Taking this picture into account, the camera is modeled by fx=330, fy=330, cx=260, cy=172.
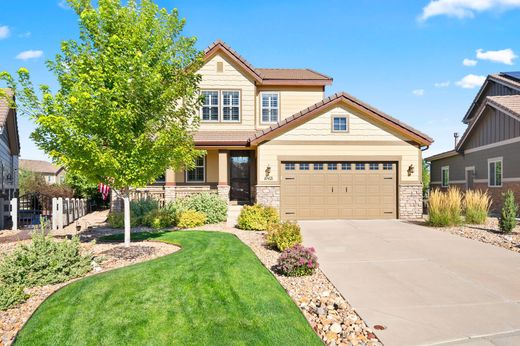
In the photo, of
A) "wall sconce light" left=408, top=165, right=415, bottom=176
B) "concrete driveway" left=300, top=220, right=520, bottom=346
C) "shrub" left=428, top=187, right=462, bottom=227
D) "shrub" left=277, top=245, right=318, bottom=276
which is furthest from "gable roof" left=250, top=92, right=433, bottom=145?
"shrub" left=277, top=245, right=318, bottom=276

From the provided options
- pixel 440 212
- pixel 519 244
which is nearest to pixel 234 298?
pixel 519 244

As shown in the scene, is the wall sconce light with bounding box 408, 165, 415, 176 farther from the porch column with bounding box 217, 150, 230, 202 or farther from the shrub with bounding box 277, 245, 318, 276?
the shrub with bounding box 277, 245, 318, 276

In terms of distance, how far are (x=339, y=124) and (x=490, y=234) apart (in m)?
7.37

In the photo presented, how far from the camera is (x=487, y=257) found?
8.20 metres

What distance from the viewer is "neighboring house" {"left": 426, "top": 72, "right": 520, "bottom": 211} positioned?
16.7 metres

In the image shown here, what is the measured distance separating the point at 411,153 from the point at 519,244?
22.5ft

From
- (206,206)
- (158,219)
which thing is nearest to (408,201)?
(206,206)

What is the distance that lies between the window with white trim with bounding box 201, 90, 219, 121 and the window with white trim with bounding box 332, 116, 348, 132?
250 inches

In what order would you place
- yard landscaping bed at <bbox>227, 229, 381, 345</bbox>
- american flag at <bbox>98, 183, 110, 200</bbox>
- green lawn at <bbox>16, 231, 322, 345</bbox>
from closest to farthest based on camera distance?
1. green lawn at <bbox>16, 231, 322, 345</bbox>
2. yard landscaping bed at <bbox>227, 229, 381, 345</bbox>
3. american flag at <bbox>98, 183, 110, 200</bbox>

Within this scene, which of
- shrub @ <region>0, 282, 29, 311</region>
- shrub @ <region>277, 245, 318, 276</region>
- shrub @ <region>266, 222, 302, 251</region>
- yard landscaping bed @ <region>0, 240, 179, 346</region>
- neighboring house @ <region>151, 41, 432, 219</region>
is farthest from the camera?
neighboring house @ <region>151, 41, 432, 219</region>

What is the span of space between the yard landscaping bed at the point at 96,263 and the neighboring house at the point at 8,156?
A: 7098 mm

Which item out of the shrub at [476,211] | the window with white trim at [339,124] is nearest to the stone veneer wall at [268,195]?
the window with white trim at [339,124]

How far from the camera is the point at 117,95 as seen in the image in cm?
770

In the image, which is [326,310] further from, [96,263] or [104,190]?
[104,190]
